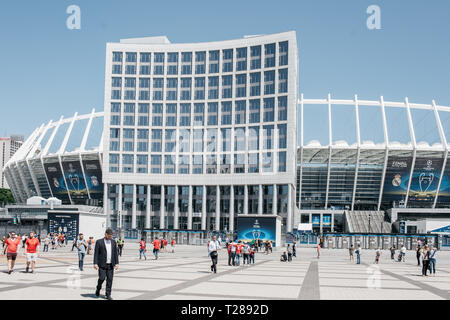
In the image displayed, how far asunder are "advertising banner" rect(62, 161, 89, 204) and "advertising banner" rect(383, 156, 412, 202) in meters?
70.5

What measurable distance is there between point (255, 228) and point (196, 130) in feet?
208

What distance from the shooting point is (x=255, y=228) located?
57.7 meters

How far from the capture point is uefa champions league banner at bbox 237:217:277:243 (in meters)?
57.4

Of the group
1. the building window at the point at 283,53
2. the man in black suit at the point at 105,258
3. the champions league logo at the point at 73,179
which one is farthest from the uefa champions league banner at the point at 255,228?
the champions league logo at the point at 73,179

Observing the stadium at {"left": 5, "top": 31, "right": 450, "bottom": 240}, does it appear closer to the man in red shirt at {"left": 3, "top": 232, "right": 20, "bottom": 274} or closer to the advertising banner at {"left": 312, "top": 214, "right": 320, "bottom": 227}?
the advertising banner at {"left": 312, "top": 214, "right": 320, "bottom": 227}

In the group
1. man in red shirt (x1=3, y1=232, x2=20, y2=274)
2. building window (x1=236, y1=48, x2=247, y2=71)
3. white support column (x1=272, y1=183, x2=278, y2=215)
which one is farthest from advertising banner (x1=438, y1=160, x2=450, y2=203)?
man in red shirt (x1=3, y1=232, x2=20, y2=274)

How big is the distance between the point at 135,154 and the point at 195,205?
17.9 metres

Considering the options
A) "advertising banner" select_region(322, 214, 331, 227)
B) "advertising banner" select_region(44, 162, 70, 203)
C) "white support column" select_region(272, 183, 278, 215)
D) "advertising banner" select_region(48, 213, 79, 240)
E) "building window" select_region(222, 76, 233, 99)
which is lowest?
"advertising banner" select_region(322, 214, 331, 227)

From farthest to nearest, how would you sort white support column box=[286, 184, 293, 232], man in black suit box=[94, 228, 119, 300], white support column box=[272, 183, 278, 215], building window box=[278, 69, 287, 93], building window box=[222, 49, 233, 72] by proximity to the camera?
building window box=[222, 49, 233, 72] → building window box=[278, 69, 287, 93] → white support column box=[272, 183, 278, 215] → white support column box=[286, 184, 293, 232] → man in black suit box=[94, 228, 119, 300]

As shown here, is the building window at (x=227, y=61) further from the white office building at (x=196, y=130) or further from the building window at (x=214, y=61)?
the building window at (x=214, y=61)

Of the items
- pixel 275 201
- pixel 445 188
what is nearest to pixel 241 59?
pixel 275 201

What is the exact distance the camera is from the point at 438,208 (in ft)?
388
